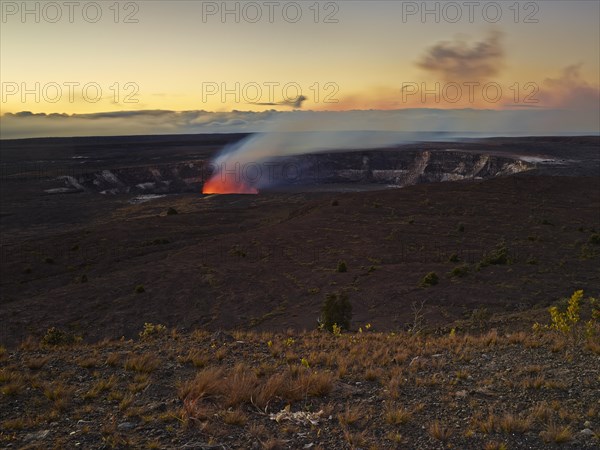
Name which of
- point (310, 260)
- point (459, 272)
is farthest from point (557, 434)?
point (310, 260)

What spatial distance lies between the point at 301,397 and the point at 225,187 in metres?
99.2

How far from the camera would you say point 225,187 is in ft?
344

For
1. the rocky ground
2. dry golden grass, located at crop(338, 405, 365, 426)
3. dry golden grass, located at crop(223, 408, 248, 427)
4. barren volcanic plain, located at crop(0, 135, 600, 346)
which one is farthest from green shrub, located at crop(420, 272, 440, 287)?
dry golden grass, located at crop(223, 408, 248, 427)

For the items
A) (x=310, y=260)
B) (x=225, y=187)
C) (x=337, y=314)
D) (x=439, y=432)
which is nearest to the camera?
(x=439, y=432)

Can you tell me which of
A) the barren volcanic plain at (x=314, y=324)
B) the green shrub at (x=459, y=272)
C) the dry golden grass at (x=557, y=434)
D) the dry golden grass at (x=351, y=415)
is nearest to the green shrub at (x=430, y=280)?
the barren volcanic plain at (x=314, y=324)

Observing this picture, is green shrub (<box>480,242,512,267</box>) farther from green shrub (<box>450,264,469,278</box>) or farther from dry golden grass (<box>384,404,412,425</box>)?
dry golden grass (<box>384,404,412,425</box>)

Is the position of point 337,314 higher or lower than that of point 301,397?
lower

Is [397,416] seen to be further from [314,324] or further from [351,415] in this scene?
[314,324]

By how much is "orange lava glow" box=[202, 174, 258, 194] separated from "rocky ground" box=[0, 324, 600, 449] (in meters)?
92.2

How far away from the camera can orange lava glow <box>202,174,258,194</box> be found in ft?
339

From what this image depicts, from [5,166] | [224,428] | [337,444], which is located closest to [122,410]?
[224,428]

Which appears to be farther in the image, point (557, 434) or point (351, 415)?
point (351, 415)

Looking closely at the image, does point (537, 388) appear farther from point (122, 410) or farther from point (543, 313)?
point (543, 313)

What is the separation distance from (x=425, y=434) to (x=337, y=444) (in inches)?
57.8
